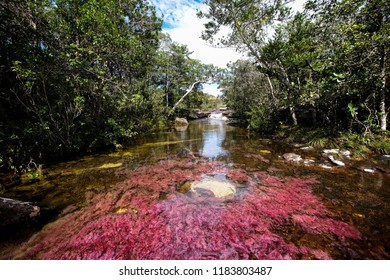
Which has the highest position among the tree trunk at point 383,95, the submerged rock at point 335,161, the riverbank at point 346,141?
the tree trunk at point 383,95

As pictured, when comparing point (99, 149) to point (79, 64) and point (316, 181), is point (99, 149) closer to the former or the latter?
point (79, 64)

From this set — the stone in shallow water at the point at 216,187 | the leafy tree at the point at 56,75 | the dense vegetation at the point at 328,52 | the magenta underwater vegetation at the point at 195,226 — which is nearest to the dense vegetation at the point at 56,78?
the leafy tree at the point at 56,75

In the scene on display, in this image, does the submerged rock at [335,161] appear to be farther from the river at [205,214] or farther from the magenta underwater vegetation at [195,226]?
the magenta underwater vegetation at [195,226]

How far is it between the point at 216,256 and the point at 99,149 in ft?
Answer: 33.9

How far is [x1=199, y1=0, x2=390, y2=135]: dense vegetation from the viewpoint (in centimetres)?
718

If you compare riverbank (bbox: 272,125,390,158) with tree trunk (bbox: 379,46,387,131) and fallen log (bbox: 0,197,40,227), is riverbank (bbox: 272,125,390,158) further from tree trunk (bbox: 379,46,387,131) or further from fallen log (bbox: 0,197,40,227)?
fallen log (bbox: 0,197,40,227)

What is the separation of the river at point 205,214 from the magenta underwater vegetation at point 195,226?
20 millimetres

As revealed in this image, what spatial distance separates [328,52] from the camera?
29.3 feet

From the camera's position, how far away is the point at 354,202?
4453mm

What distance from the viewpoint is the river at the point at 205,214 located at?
3125mm

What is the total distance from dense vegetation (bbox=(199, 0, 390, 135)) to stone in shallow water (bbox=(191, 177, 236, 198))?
7.49 meters

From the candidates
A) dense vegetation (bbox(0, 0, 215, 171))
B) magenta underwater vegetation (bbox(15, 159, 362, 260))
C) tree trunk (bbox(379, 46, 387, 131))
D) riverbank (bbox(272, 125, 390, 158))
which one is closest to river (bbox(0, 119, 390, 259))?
magenta underwater vegetation (bbox(15, 159, 362, 260))

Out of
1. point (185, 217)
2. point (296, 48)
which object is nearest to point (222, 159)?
point (185, 217)

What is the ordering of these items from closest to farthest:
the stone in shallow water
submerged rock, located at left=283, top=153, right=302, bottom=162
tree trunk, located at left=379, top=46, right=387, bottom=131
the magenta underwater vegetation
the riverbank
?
1. the magenta underwater vegetation
2. the stone in shallow water
3. tree trunk, located at left=379, top=46, right=387, bottom=131
4. the riverbank
5. submerged rock, located at left=283, top=153, right=302, bottom=162
